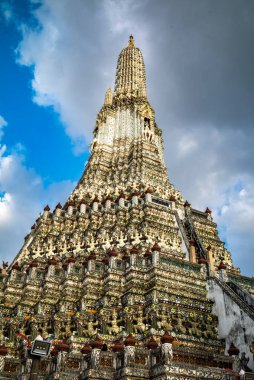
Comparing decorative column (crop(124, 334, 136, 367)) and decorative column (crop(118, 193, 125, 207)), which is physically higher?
decorative column (crop(118, 193, 125, 207))

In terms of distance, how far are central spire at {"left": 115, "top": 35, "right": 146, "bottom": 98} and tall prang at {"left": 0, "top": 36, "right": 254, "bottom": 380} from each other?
16.4 m

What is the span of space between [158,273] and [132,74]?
41.7 meters

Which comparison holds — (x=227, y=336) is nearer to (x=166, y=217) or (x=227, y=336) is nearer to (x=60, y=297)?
(x=60, y=297)

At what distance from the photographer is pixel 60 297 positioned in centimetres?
2258

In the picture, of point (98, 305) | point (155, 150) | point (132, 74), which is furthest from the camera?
point (132, 74)

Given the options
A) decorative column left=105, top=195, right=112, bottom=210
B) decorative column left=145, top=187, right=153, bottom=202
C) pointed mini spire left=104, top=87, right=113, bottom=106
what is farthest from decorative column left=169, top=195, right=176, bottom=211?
pointed mini spire left=104, top=87, right=113, bottom=106

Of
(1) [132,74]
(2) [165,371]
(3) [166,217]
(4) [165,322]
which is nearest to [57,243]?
(3) [166,217]

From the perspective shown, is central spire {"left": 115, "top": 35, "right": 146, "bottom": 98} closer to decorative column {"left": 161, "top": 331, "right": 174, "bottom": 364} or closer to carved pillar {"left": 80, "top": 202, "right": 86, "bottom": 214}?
carved pillar {"left": 80, "top": 202, "right": 86, "bottom": 214}

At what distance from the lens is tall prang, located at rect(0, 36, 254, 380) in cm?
1458

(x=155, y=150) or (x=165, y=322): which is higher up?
(x=155, y=150)

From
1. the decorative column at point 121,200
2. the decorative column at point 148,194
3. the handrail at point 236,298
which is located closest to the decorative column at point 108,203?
the decorative column at point 121,200

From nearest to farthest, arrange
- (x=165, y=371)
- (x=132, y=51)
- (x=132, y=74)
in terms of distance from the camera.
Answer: (x=165, y=371) < (x=132, y=74) < (x=132, y=51)

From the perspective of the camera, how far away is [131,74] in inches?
2245

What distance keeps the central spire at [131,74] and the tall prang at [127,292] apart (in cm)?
1638
